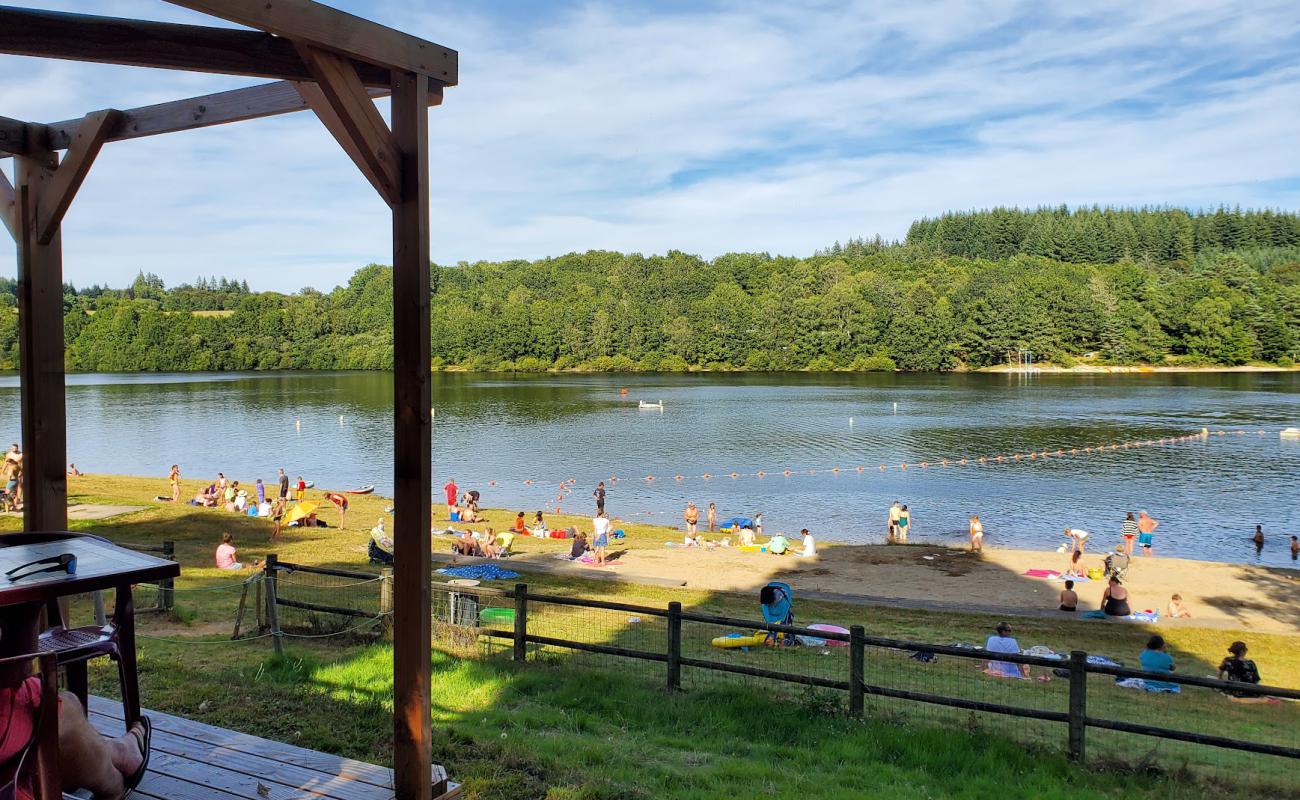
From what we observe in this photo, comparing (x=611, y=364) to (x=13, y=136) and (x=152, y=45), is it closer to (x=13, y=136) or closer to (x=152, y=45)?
(x=13, y=136)

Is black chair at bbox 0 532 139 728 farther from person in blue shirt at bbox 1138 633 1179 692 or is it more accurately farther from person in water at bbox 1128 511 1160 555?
person in water at bbox 1128 511 1160 555

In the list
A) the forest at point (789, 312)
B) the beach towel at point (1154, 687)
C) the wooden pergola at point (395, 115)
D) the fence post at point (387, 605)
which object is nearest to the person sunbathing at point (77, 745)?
the wooden pergola at point (395, 115)

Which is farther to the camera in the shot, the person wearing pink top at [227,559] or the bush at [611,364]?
the bush at [611,364]

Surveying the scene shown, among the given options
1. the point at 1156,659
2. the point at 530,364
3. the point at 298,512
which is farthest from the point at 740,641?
the point at 530,364

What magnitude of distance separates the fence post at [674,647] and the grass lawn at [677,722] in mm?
159

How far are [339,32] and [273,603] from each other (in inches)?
263

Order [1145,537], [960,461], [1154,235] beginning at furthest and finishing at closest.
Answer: [1154,235] → [960,461] → [1145,537]

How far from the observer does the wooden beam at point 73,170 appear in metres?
5.54

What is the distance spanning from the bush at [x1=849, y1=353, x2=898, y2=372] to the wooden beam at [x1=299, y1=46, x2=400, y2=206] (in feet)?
382

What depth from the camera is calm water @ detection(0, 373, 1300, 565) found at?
101ft

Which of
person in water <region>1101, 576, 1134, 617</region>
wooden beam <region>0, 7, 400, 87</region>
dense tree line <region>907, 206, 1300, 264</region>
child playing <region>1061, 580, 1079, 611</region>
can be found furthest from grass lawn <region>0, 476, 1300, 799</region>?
dense tree line <region>907, 206, 1300, 264</region>

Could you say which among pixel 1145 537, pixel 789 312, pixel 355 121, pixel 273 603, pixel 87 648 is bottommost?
pixel 1145 537

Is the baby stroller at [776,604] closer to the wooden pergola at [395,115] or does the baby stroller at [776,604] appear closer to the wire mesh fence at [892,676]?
the wire mesh fence at [892,676]

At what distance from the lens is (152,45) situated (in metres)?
4.14
